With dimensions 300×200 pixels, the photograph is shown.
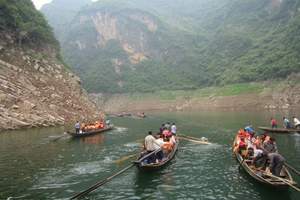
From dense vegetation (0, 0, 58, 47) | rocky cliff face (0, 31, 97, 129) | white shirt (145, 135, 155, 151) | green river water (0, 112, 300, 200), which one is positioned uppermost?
dense vegetation (0, 0, 58, 47)

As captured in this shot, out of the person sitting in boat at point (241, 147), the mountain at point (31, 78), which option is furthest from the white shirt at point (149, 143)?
the mountain at point (31, 78)

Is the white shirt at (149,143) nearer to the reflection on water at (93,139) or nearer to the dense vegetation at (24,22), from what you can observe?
the reflection on water at (93,139)

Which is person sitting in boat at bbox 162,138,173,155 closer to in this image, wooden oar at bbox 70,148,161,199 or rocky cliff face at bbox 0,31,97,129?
wooden oar at bbox 70,148,161,199

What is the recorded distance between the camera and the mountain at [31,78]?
6394 centimetres

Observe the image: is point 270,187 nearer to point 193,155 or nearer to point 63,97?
point 193,155

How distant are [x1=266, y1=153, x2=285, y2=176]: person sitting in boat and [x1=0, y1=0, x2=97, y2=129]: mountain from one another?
161 ft

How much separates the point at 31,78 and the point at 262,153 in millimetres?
60962

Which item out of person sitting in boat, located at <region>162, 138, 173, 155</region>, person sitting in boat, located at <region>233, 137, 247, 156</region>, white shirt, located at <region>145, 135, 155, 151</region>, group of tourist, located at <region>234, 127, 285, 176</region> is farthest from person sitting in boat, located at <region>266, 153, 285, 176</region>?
person sitting in boat, located at <region>162, 138, 173, 155</region>

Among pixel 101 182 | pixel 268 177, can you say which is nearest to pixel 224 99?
pixel 268 177

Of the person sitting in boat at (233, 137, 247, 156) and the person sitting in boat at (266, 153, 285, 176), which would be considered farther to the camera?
the person sitting in boat at (233, 137, 247, 156)

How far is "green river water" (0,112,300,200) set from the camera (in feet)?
75.3

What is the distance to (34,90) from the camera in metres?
71.6

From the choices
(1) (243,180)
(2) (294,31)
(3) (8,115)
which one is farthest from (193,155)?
(2) (294,31)

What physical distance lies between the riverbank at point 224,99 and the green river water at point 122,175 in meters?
82.4
